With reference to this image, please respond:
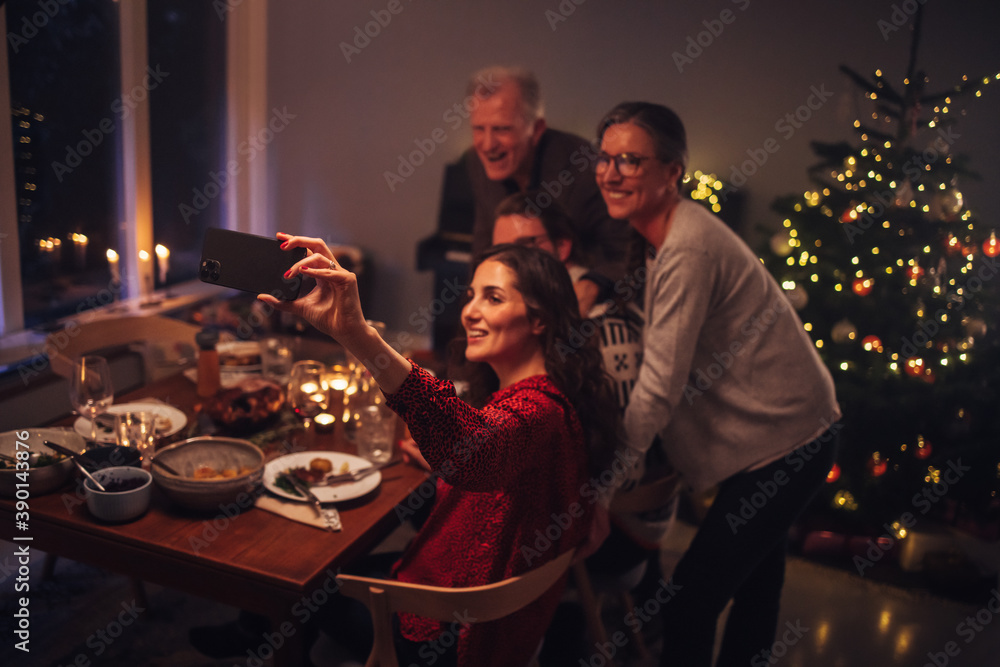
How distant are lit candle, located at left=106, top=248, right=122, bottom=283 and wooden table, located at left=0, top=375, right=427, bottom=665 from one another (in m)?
2.18

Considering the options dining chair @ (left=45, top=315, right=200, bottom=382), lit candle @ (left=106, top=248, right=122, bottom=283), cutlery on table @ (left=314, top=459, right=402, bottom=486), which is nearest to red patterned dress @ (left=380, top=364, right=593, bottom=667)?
cutlery on table @ (left=314, top=459, right=402, bottom=486)

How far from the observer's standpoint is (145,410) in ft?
6.16

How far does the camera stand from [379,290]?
15.5 feet

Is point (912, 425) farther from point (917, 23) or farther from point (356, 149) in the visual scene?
point (356, 149)

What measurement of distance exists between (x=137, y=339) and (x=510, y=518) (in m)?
1.66

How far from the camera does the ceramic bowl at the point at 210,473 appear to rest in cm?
142

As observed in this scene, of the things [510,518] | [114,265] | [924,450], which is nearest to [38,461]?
[510,518]

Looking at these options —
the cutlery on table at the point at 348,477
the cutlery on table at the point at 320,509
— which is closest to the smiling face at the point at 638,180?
the cutlery on table at the point at 348,477

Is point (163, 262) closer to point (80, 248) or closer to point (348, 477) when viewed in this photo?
point (80, 248)

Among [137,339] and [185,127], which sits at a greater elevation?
[185,127]

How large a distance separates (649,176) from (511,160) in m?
1.03

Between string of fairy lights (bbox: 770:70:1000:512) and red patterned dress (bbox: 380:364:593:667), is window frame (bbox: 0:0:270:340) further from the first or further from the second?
string of fairy lights (bbox: 770:70:1000:512)

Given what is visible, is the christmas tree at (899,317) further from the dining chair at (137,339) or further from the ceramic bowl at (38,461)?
the ceramic bowl at (38,461)

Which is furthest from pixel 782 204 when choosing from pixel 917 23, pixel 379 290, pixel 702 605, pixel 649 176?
pixel 379 290
